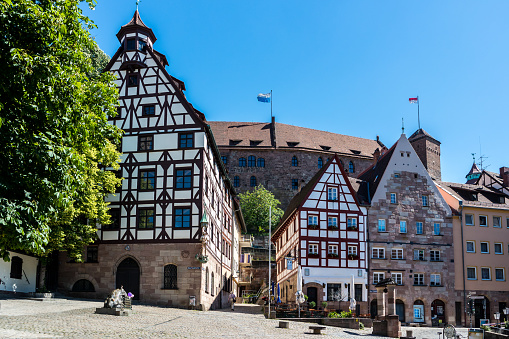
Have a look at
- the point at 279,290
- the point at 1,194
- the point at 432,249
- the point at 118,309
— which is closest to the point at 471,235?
the point at 432,249

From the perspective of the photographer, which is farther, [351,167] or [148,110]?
[351,167]

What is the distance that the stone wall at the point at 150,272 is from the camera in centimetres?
3528

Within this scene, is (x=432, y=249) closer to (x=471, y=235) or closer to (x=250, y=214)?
(x=471, y=235)

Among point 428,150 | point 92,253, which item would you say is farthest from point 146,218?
point 428,150

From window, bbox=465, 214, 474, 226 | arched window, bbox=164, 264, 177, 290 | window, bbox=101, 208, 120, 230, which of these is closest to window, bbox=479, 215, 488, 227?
window, bbox=465, 214, 474, 226

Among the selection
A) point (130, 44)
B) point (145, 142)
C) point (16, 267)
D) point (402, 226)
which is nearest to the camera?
point (16, 267)

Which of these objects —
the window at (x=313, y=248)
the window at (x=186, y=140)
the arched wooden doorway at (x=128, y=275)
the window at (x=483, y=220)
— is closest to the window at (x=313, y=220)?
the window at (x=313, y=248)

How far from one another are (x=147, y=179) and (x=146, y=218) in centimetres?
251

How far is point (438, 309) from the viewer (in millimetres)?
46281

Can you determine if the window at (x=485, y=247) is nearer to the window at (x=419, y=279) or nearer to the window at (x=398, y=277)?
the window at (x=419, y=279)

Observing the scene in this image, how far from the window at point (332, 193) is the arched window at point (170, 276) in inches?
601

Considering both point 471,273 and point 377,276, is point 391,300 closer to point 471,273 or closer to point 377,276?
point 377,276

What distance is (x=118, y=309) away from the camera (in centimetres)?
2495

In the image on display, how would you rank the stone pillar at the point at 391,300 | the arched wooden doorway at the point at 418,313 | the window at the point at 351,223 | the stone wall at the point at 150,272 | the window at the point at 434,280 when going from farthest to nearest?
1. the window at the point at 434,280
2. the window at the point at 351,223
3. the arched wooden doorway at the point at 418,313
4. the stone wall at the point at 150,272
5. the stone pillar at the point at 391,300
